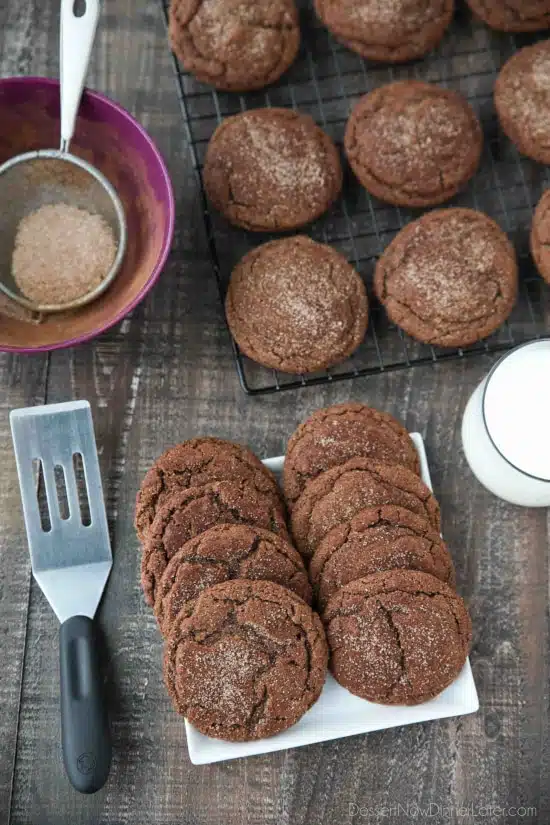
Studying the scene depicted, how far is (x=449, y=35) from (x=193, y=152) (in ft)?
2.41

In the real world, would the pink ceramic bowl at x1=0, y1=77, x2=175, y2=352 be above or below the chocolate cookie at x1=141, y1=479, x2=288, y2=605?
above

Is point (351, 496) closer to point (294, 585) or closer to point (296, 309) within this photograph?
point (294, 585)

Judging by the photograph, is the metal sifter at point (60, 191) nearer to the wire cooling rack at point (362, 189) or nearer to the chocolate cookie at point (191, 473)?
the wire cooling rack at point (362, 189)

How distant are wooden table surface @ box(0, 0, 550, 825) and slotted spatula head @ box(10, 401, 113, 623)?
8 cm

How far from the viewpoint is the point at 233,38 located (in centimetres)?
203

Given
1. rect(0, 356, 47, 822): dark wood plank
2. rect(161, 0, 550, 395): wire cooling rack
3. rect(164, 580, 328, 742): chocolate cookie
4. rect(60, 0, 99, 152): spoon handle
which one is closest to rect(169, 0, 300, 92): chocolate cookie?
rect(161, 0, 550, 395): wire cooling rack

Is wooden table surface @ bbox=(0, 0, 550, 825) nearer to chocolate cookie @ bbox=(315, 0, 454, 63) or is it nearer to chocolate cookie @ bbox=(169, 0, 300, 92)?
chocolate cookie @ bbox=(169, 0, 300, 92)

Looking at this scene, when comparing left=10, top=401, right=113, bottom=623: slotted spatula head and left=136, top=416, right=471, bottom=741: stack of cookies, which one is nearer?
left=136, top=416, right=471, bottom=741: stack of cookies

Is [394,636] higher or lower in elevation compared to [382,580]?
lower

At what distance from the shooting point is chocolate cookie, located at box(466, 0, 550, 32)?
2.10m

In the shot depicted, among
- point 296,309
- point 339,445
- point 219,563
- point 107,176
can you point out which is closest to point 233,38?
point 107,176

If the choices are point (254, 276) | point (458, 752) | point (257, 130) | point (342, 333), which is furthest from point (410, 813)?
point (257, 130)

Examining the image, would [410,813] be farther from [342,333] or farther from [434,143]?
[434,143]

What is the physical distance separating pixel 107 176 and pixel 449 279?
84 centimetres
